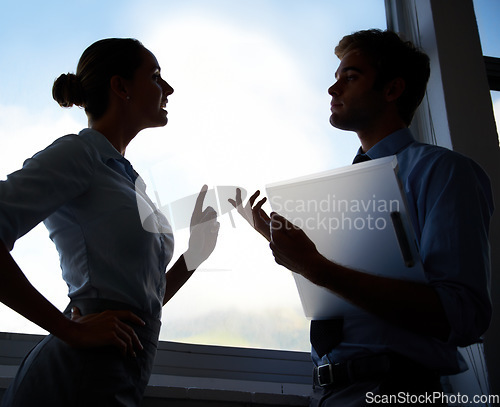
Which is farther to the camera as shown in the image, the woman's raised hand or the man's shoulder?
the woman's raised hand

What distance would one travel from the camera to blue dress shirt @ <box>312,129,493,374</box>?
83 cm

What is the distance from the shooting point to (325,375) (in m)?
0.95

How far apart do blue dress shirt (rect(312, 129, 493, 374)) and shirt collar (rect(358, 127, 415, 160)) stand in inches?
5.6

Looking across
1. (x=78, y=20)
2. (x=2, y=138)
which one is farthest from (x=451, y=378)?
(x=78, y=20)

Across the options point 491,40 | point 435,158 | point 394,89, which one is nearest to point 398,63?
point 394,89

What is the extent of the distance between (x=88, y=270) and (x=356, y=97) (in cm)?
84

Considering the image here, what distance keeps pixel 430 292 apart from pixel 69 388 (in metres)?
0.63

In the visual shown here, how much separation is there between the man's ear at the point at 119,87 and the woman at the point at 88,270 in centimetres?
9

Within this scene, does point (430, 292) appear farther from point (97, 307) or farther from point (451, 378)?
point (451, 378)

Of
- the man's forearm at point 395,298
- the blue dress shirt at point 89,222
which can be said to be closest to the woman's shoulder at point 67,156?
the blue dress shirt at point 89,222

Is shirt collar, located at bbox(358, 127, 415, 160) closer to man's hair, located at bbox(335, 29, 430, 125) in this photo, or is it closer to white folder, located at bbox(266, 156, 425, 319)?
man's hair, located at bbox(335, 29, 430, 125)

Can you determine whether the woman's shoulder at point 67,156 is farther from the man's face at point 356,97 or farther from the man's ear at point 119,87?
the man's face at point 356,97

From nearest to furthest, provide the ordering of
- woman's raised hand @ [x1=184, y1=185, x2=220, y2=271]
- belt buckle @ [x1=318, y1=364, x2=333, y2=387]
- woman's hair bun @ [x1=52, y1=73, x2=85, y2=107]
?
1. belt buckle @ [x1=318, y1=364, x2=333, y2=387]
2. woman's hair bun @ [x1=52, y1=73, x2=85, y2=107]
3. woman's raised hand @ [x1=184, y1=185, x2=220, y2=271]

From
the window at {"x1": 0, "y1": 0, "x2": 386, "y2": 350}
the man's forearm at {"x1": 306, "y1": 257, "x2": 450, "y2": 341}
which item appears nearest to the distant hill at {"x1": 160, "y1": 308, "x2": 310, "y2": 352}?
the window at {"x1": 0, "y1": 0, "x2": 386, "y2": 350}
